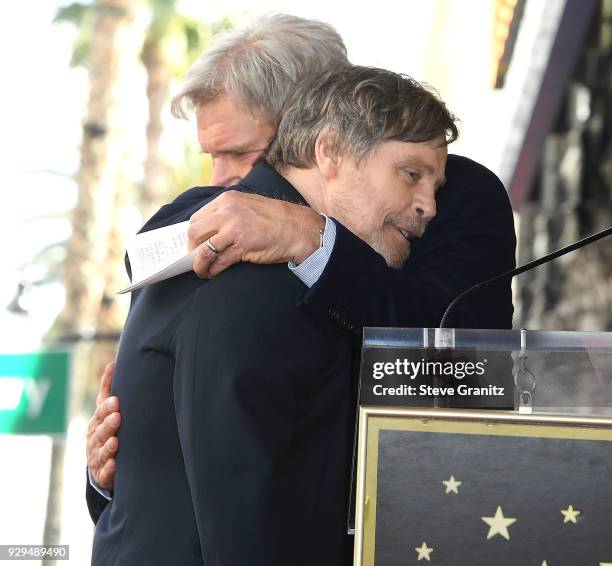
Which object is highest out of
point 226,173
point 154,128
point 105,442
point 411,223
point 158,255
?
point 154,128

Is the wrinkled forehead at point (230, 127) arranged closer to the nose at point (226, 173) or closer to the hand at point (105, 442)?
the nose at point (226, 173)

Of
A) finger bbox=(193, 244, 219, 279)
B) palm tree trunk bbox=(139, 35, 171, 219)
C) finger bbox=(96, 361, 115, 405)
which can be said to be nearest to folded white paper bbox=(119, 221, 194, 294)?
finger bbox=(193, 244, 219, 279)

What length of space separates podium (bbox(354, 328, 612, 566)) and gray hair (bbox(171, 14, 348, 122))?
1.33m

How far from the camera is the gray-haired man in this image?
1983 mm

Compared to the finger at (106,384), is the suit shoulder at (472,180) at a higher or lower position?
higher

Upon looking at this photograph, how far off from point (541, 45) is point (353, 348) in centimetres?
564

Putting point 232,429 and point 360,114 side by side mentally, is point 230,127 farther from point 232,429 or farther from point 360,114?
point 232,429

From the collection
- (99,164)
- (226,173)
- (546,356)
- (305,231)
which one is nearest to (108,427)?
(305,231)

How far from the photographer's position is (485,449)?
171cm

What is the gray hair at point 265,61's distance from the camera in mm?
3012

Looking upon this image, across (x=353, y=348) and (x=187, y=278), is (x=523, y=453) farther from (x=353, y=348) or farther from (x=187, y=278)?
(x=187, y=278)

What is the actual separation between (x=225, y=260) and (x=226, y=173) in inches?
52.5

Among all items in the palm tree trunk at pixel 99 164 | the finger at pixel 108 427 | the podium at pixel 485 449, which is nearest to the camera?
the podium at pixel 485 449

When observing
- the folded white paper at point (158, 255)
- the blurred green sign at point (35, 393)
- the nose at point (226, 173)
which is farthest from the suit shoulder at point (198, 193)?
the blurred green sign at point (35, 393)
